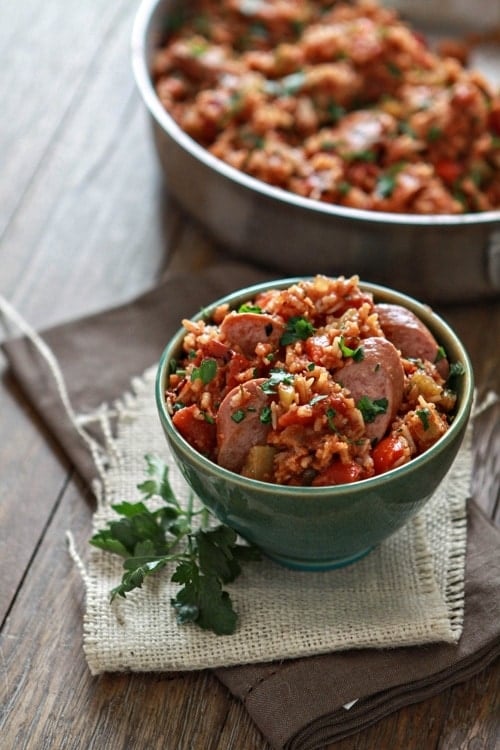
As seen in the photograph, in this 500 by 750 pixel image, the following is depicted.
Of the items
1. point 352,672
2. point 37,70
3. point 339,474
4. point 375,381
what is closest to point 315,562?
point 352,672

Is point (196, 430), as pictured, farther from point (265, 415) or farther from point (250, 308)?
point (250, 308)

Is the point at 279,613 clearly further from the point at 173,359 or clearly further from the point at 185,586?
the point at 173,359

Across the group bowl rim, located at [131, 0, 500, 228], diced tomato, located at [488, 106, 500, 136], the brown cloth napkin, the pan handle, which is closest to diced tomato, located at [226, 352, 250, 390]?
the brown cloth napkin

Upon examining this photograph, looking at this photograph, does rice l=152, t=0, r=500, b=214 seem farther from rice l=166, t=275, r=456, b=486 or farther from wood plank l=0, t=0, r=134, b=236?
rice l=166, t=275, r=456, b=486

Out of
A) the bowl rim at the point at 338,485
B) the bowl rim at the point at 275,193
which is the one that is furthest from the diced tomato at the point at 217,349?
the bowl rim at the point at 275,193

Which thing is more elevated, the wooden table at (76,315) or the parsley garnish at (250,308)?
the parsley garnish at (250,308)

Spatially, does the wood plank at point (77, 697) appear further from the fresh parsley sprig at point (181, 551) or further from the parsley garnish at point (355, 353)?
the parsley garnish at point (355, 353)
